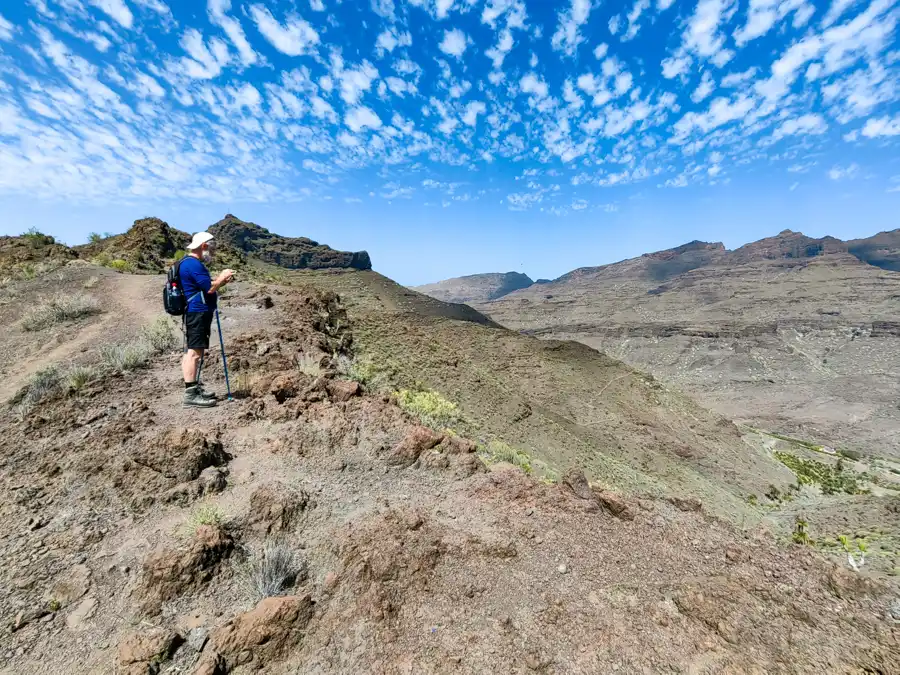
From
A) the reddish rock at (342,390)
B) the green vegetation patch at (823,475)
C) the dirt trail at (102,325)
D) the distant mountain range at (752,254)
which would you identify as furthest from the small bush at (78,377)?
the distant mountain range at (752,254)

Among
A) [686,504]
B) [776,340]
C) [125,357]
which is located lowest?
[776,340]

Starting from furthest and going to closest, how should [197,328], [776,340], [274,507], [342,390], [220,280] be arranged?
1. [776,340]
2. [342,390]
3. [197,328]
4. [220,280]
5. [274,507]

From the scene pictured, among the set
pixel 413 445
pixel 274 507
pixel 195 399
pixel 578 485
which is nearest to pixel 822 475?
pixel 578 485

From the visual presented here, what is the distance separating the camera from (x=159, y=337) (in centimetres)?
683

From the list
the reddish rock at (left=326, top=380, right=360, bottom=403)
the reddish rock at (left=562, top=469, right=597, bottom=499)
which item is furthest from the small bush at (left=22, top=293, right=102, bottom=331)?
the reddish rock at (left=562, top=469, right=597, bottom=499)

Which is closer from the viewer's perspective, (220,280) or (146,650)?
(146,650)

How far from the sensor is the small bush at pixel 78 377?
16.7 ft

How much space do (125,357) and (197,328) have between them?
7.55ft

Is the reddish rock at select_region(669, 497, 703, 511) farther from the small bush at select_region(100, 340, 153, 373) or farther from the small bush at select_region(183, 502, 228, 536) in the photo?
the small bush at select_region(100, 340, 153, 373)

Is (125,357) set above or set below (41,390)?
above

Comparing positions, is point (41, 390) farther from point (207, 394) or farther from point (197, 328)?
point (197, 328)

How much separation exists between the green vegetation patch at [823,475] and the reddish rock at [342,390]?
21.0 m

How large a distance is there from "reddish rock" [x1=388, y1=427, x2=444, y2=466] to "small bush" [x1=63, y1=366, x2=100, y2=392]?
406cm

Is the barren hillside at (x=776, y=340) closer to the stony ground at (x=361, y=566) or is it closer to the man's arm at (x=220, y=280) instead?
the stony ground at (x=361, y=566)
